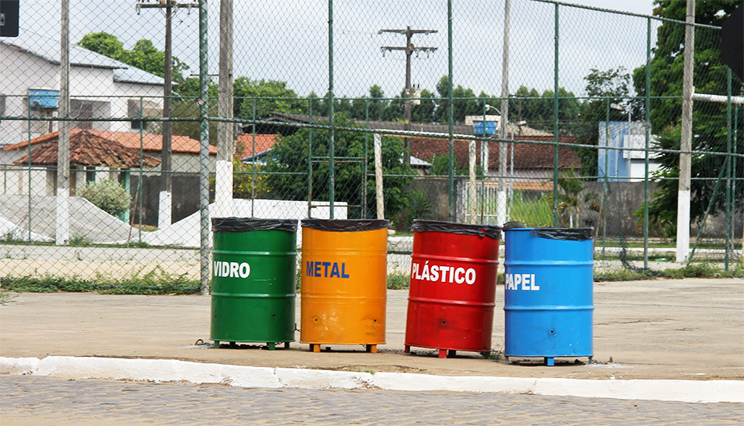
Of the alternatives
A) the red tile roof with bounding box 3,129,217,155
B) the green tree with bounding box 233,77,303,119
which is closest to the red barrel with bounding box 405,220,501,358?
the green tree with bounding box 233,77,303,119

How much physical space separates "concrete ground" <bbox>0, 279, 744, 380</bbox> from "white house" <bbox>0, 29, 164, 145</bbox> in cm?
2990

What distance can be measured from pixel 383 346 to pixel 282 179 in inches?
774

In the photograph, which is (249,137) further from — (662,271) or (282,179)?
(662,271)

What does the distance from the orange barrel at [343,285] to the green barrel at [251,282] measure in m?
0.22

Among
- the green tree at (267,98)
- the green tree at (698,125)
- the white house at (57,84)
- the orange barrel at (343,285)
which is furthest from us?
the white house at (57,84)

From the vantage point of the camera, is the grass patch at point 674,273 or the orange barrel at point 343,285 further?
the grass patch at point 674,273

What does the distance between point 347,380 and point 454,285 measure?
1.49 meters

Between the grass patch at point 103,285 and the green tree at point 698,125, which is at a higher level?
the green tree at point 698,125

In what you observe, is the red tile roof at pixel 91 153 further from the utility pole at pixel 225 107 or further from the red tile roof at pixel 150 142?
the utility pole at pixel 225 107

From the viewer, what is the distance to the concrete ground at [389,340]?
26.0 feet

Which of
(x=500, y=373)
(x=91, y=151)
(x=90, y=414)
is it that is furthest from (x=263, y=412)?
(x=91, y=151)

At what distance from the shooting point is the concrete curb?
716 centimetres

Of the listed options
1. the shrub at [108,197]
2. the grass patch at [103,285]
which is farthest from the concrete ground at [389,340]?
the shrub at [108,197]

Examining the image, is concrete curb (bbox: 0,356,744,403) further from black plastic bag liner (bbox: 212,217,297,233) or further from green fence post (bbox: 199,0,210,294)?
green fence post (bbox: 199,0,210,294)
